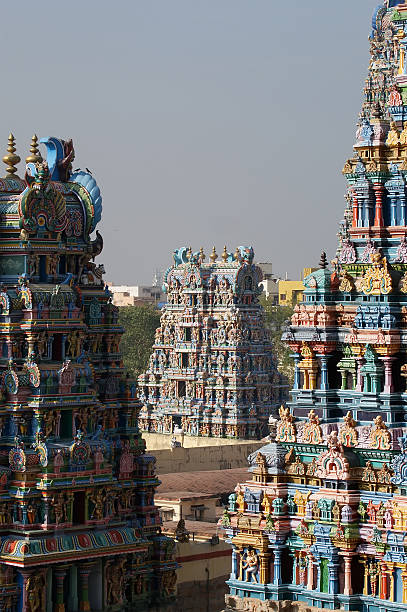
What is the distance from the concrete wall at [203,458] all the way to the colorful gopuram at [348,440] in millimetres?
28135

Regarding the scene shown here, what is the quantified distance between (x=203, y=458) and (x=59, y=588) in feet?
100

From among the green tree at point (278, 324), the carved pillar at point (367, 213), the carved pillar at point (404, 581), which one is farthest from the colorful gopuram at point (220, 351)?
the carved pillar at point (404, 581)

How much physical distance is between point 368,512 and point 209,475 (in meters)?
27.1

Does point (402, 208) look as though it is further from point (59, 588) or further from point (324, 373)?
point (59, 588)

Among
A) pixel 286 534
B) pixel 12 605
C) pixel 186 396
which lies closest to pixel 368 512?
pixel 286 534

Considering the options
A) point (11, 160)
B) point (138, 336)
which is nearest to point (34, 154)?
point (11, 160)

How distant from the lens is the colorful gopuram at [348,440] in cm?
3766

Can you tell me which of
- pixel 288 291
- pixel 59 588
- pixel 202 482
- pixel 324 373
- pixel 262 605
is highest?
pixel 288 291

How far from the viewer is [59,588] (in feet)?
133

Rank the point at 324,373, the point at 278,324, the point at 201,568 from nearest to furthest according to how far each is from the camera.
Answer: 1. the point at 324,373
2. the point at 201,568
3. the point at 278,324

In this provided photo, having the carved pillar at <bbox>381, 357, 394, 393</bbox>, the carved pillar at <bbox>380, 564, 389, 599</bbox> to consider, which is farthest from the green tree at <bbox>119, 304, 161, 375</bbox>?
the carved pillar at <bbox>380, 564, 389, 599</bbox>

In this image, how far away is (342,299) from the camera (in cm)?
4025

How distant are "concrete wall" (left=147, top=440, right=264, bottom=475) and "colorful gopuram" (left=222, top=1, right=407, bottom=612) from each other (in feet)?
92.3

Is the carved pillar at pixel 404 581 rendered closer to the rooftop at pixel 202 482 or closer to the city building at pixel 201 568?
the city building at pixel 201 568
